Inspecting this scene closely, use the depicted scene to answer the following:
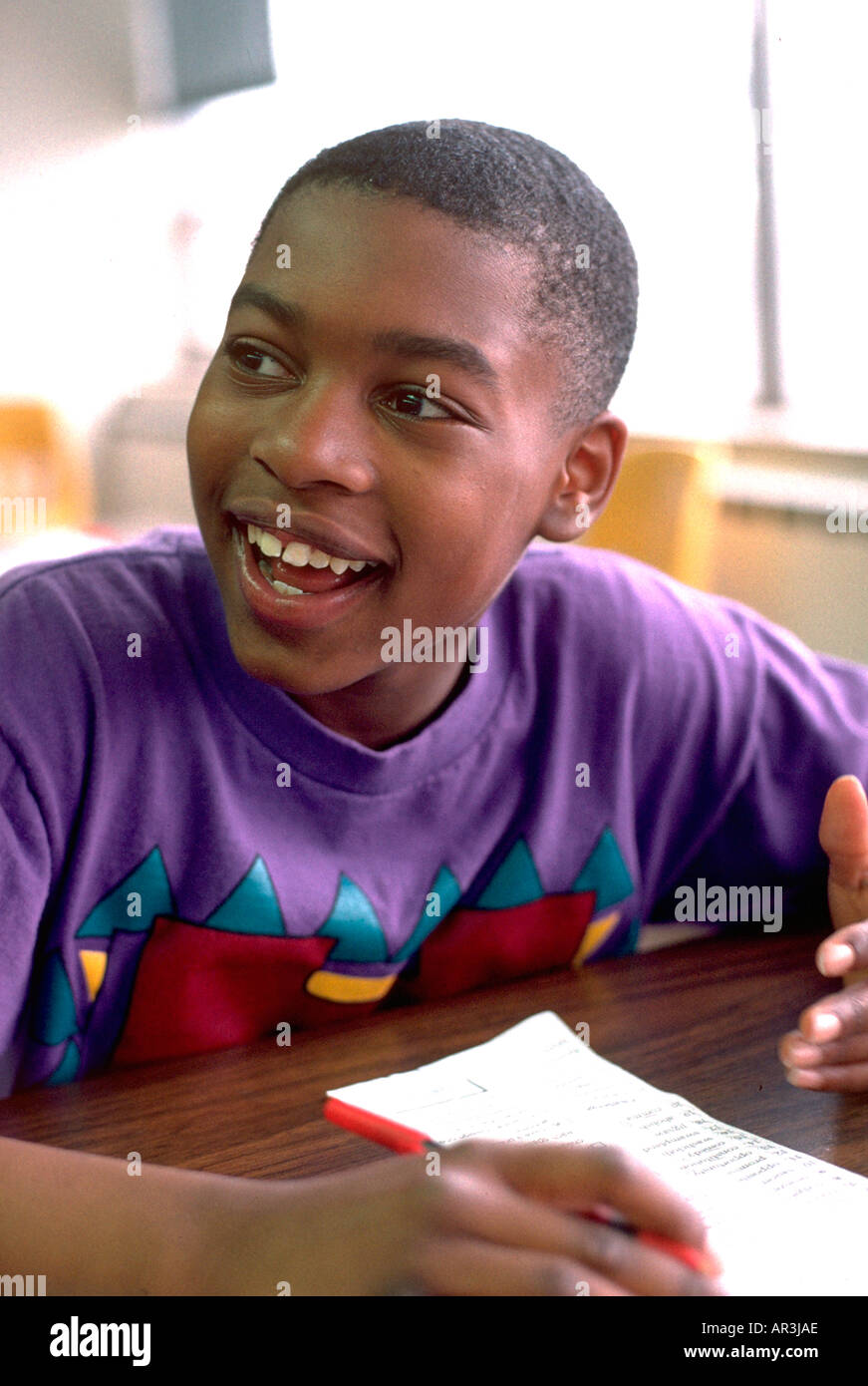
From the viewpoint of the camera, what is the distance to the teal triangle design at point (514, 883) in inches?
42.4

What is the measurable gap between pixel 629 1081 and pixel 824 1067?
0.12 meters

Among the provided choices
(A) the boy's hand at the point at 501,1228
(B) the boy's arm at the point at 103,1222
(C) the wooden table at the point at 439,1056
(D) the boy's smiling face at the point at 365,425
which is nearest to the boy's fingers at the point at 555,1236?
(A) the boy's hand at the point at 501,1228

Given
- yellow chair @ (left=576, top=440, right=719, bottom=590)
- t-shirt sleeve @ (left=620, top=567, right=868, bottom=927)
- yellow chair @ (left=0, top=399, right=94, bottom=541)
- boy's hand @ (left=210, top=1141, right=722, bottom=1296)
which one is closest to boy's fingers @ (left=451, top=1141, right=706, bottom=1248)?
boy's hand @ (left=210, top=1141, right=722, bottom=1296)

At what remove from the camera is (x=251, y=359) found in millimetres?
894

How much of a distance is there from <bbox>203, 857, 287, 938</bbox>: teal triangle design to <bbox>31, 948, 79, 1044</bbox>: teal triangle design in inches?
3.9

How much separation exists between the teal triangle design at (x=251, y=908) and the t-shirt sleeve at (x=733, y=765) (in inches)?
14.2

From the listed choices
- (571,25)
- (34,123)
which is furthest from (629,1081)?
(34,123)

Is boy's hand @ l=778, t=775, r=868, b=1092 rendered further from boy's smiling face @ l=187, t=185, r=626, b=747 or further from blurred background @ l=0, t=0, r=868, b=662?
blurred background @ l=0, t=0, r=868, b=662

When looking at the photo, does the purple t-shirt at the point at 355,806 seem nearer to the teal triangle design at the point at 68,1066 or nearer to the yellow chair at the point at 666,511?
the teal triangle design at the point at 68,1066

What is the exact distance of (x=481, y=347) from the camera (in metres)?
0.88

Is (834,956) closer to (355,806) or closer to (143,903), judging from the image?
(355,806)

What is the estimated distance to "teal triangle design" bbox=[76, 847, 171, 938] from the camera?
919 mm

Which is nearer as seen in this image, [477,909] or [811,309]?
[477,909]
